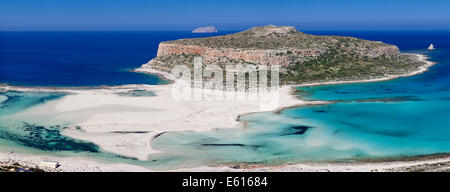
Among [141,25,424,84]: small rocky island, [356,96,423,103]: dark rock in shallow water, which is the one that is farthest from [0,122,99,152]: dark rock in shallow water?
[141,25,424,84]: small rocky island

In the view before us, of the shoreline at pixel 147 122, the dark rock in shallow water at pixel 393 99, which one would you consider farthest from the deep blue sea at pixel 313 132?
the shoreline at pixel 147 122

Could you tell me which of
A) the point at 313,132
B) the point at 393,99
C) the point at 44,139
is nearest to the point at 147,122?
the point at 44,139

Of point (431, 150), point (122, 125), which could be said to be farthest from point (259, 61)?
point (431, 150)

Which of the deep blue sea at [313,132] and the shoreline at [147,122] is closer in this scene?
the shoreline at [147,122]

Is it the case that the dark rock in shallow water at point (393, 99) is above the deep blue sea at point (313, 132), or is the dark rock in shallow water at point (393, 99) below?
above

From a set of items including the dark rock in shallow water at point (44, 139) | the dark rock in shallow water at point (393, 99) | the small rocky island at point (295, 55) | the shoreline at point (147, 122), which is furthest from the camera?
the small rocky island at point (295, 55)

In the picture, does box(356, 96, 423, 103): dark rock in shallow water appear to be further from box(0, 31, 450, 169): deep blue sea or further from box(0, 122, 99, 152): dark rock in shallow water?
box(0, 122, 99, 152): dark rock in shallow water

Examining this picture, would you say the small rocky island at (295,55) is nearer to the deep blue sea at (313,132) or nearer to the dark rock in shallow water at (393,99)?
the deep blue sea at (313,132)
